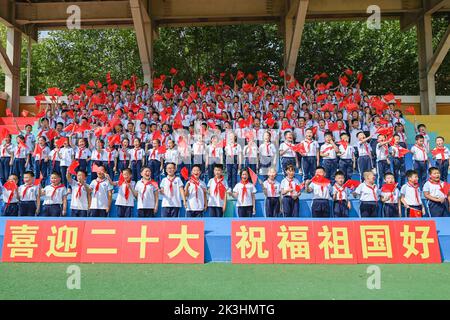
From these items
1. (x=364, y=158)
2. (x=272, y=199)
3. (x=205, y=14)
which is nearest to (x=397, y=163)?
(x=364, y=158)

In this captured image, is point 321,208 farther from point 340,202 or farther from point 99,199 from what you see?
point 99,199

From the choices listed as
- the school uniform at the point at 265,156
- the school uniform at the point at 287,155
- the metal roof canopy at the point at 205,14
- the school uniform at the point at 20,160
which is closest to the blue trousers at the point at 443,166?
the school uniform at the point at 287,155

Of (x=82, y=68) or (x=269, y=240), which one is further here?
(x=82, y=68)

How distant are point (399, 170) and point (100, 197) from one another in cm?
562

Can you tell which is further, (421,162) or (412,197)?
(421,162)

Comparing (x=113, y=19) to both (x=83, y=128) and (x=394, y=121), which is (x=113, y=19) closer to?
(x=83, y=128)

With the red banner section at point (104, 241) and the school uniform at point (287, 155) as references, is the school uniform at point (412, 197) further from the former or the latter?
the red banner section at point (104, 241)

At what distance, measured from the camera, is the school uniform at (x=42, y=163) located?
813 cm

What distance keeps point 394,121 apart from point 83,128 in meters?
7.13

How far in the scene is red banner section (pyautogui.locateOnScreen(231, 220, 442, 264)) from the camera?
16.0 ft

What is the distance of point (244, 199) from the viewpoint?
20.6 feet

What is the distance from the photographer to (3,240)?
5090 mm

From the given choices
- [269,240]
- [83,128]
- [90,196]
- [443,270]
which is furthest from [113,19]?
[443,270]

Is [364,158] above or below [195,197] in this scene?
above
